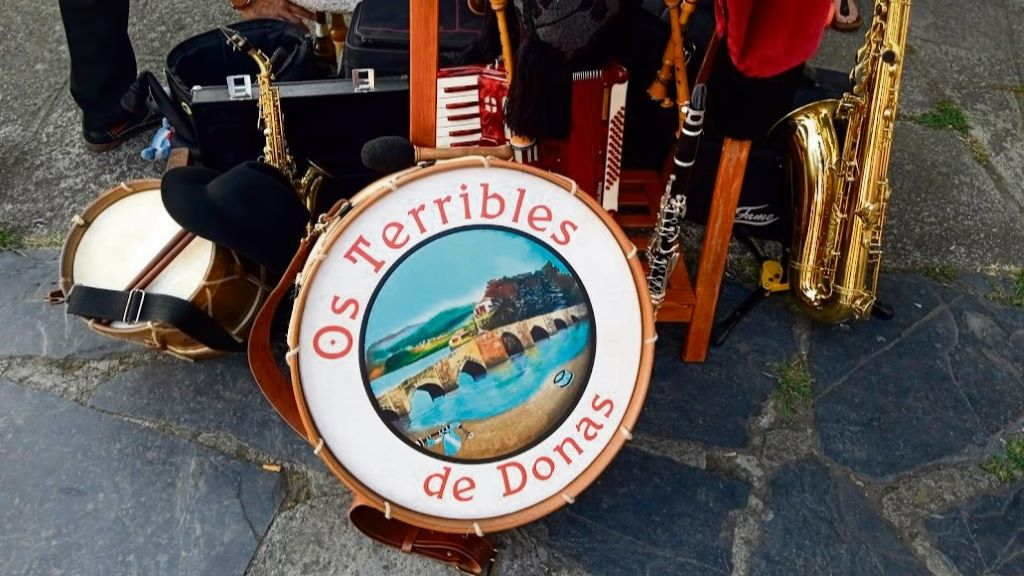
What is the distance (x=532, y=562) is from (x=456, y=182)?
1019 millimetres

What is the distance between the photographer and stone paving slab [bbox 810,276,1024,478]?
2451 millimetres

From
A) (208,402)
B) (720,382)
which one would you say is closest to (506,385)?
(720,382)

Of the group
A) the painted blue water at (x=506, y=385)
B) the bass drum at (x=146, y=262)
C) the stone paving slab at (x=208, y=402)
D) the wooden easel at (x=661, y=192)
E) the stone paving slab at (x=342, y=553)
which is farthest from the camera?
the stone paving slab at (x=208, y=402)

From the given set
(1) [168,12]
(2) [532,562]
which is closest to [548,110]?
(2) [532,562]

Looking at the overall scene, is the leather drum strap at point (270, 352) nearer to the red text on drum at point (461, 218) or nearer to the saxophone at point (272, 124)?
the red text on drum at point (461, 218)

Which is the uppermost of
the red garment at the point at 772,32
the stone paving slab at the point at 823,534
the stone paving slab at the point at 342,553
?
the red garment at the point at 772,32

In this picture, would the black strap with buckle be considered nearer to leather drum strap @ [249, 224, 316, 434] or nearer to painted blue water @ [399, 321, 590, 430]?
leather drum strap @ [249, 224, 316, 434]

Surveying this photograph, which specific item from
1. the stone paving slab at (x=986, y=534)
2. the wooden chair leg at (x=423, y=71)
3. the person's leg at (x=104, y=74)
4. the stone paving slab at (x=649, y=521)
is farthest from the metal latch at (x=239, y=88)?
the stone paving slab at (x=986, y=534)

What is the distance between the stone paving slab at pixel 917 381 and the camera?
245 centimetres

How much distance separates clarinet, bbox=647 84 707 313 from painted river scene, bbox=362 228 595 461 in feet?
1.17

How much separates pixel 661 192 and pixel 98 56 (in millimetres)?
1995

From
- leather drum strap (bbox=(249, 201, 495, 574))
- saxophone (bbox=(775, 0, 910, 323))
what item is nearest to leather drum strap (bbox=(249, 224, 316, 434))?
leather drum strap (bbox=(249, 201, 495, 574))

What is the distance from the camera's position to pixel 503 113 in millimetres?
2254

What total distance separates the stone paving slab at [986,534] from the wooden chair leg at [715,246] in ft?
2.56
